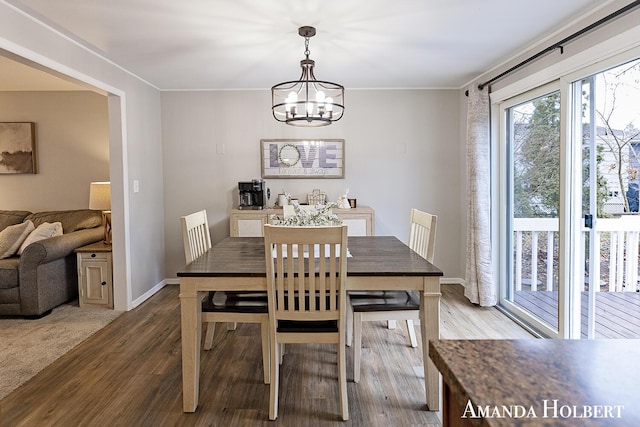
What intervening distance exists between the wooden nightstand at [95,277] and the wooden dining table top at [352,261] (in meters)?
1.64

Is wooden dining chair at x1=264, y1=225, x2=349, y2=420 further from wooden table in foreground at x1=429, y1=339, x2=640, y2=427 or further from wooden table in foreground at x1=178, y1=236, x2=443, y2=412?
wooden table in foreground at x1=429, y1=339, x2=640, y2=427

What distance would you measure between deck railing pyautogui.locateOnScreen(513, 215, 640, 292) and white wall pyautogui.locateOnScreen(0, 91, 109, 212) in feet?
15.7

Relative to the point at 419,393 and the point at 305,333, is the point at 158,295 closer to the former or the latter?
the point at 305,333

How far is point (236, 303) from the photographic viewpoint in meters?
2.36

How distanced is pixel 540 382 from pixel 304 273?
1472 millimetres

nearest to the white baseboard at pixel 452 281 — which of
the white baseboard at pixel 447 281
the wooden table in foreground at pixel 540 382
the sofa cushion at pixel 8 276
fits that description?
the white baseboard at pixel 447 281

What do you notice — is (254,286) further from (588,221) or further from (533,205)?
(533,205)

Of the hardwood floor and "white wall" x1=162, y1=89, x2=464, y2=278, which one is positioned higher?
"white wall" x1=162, y1=89, x2=464, y2=278

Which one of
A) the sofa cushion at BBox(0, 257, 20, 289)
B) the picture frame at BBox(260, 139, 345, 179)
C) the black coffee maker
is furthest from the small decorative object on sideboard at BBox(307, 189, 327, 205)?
the sofa cushion at BBox(0, 257, 20, 289)

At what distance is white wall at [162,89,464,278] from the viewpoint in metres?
4.66

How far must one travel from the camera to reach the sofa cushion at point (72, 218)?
4348 millimetres

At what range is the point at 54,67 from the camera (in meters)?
2.83

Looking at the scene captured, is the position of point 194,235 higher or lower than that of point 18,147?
Answer: lower

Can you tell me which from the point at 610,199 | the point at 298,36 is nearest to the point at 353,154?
the point at 298,36
